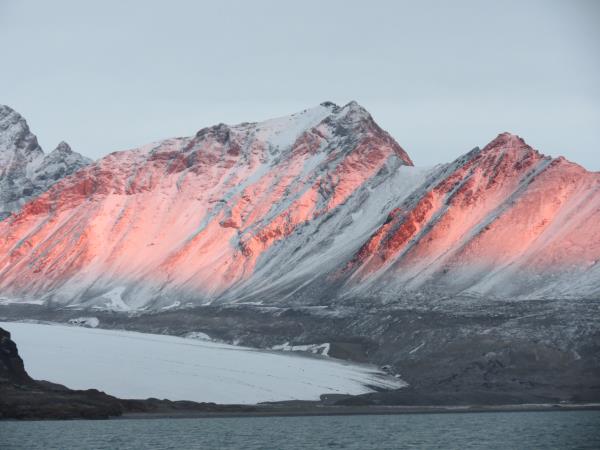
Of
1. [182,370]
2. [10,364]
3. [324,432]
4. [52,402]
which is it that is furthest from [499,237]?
[52,402]

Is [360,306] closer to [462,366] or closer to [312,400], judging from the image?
[462,366]

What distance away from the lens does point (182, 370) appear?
12525cm

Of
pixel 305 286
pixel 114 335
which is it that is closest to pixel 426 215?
pixel 305 286

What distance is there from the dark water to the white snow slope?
41.8 feet

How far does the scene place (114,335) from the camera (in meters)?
157

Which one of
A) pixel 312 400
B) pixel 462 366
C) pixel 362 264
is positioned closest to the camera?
pixel 312 400

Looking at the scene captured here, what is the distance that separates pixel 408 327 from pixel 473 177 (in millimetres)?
48980

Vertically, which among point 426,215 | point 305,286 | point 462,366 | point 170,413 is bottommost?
point 170,413

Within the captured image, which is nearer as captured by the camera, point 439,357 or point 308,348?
point 439,357

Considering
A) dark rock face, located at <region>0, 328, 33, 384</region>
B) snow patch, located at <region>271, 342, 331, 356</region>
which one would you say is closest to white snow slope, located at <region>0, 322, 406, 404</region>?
dark rock face, located at <region>0, 328, 33, 384</region>

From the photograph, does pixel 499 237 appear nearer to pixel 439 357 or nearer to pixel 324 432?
pixel 439 357

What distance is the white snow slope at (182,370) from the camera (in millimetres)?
115125

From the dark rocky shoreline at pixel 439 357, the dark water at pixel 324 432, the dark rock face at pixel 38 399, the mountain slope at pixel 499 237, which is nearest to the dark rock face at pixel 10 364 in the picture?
the dark rock face at pixel 38 399

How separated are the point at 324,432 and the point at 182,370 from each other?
38.9 metres
